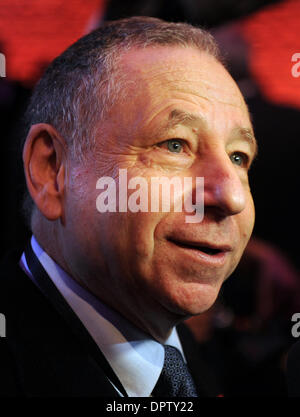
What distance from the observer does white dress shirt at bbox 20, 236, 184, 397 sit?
102cm

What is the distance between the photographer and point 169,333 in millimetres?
1108

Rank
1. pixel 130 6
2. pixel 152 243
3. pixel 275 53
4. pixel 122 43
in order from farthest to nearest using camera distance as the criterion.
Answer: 1. pixel 275 53
2. pixel 130 6
3. pixel 122 43
4. pixel 152 243

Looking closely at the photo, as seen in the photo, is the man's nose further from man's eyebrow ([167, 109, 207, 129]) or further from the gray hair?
the gray hair

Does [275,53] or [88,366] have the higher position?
[275,53]

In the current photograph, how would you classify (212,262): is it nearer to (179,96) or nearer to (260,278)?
(179,96)

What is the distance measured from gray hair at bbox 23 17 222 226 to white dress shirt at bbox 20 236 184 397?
0.29 m

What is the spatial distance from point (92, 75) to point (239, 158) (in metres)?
0.38

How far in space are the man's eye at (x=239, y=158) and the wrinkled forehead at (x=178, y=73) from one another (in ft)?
0.35

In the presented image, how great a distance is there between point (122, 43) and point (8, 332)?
0.67 metres

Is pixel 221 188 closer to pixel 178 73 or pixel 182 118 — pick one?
pixel 182 118

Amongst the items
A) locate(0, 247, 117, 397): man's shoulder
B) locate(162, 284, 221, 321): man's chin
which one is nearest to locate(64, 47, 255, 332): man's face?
locate(162, 284, 221, 321): man's chin

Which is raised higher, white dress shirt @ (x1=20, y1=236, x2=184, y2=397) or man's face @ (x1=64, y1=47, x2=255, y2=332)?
man's face @ (x1=64, y1=47, x2=255, y2=332)

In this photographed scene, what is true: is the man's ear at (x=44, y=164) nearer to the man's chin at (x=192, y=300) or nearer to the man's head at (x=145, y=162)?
the man's head at (x=145, y=162)

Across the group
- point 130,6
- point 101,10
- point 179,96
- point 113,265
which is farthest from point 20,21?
point 113,265
